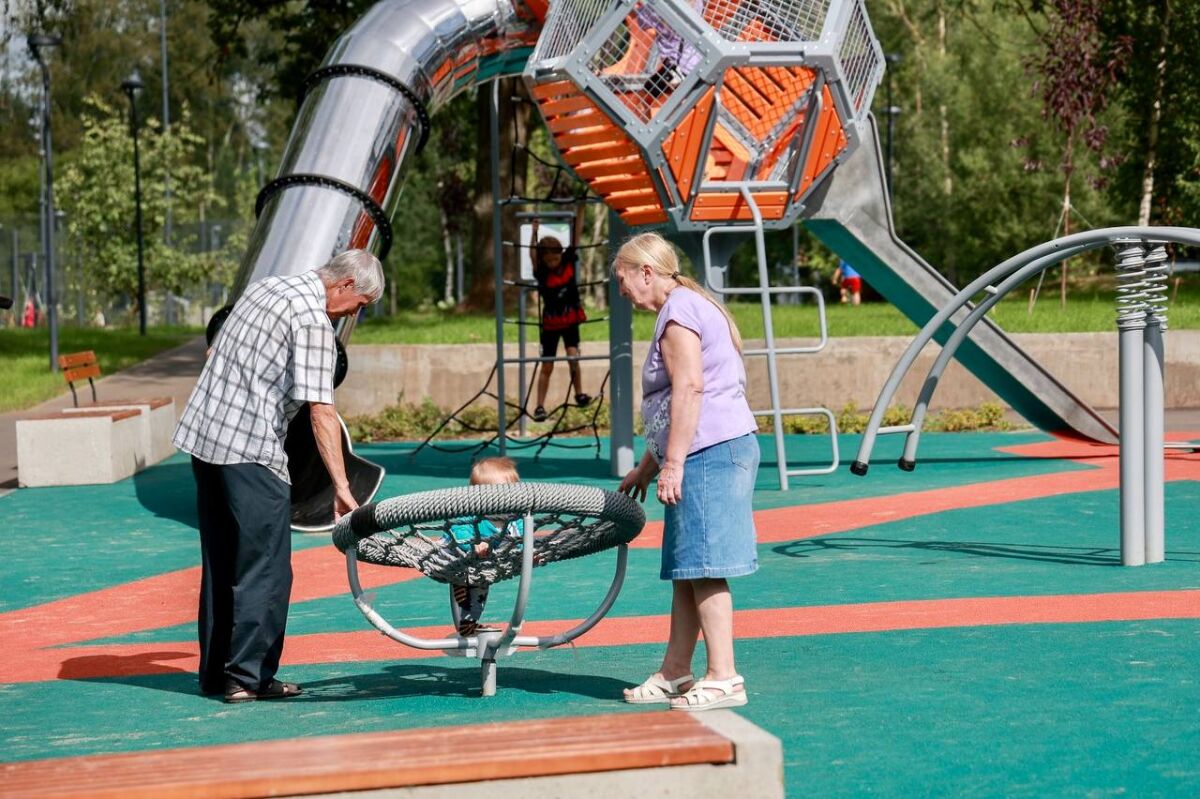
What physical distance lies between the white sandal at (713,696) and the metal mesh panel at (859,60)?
842 centimetres

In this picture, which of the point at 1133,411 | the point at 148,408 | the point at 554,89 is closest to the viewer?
the point at 1133,411

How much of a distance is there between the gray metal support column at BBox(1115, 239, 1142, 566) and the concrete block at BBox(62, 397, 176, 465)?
9.63 metres

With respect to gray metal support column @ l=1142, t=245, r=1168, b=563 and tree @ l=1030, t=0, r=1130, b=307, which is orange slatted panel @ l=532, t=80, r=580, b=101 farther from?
tree @ l=1030, t=0, r=1130, b=307

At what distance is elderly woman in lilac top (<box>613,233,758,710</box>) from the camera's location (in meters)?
5.57

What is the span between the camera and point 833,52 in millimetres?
12617

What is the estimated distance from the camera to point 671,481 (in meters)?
5.54

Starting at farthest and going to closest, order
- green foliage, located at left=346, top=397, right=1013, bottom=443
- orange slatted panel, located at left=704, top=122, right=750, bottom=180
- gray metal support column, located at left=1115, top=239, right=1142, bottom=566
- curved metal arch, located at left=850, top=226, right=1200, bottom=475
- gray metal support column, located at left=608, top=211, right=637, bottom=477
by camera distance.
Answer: green foliage, located at left=346, top=397, right=1013, bottom=443 → gray metal support column, located at left=608, top=211, right=637, bottom=477 → orange slatted panel, located at left=704, top=122, right=750, bottom=180 → gray metal support column, located at left=1115, top=239, right=1142, bottom=566 → curved metal arch, located at left=850, top=226, right=1200, bottom=475

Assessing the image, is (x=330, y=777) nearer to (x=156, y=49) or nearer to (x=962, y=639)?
(x=962, y=639)

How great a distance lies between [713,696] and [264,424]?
1.98m

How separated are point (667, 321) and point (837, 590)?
10.0 feet

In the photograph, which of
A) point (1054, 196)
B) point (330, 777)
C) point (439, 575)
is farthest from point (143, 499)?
point (1054, 196)

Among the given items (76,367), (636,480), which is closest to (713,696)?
(636,480)

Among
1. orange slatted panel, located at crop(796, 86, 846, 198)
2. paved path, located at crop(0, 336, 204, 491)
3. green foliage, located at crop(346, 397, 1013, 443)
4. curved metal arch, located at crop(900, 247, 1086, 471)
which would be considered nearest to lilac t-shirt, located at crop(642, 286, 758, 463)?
curved metal arch, located at crop(900, 247, 1086, 471)

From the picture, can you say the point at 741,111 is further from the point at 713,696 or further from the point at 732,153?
the point at 713,696
